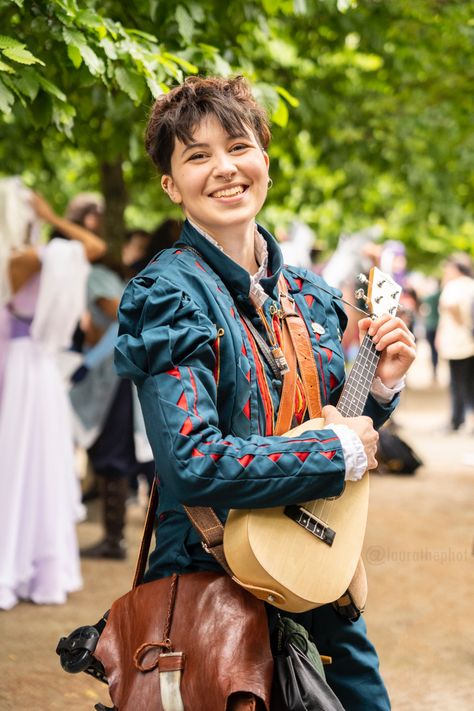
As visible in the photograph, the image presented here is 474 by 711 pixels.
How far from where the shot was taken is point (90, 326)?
781 centimetres

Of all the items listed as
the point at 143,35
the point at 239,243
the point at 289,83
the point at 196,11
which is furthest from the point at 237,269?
the point at 289,83

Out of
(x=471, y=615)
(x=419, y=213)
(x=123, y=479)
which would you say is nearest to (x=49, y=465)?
(x=123, y=479)

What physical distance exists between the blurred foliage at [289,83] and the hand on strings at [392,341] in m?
1.41

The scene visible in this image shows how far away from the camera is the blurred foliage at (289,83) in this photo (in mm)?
4043

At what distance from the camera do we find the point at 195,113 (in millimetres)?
2719

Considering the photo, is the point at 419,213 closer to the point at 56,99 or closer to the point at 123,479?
the point at 123,479

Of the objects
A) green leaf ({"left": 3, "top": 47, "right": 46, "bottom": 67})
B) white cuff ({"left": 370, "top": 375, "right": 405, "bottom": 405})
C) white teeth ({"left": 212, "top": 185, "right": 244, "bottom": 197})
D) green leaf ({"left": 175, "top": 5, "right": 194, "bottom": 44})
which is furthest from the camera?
green leaf ({"left": 175, "top": 5, "right": 194, "bottom": 44})

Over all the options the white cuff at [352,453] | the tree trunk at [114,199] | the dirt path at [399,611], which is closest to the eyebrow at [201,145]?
the white cuff at [352,453]

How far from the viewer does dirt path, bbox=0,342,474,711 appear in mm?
4957

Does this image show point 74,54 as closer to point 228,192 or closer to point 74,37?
point 74,37

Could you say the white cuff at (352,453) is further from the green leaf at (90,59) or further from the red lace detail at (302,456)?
the green leaf at (90,59)

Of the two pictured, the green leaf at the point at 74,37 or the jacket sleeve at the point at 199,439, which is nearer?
the jacket sleeve at the point at 199,439

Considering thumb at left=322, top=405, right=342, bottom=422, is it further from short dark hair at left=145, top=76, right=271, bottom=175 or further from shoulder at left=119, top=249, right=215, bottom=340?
short dark hair at left=145, top=76, right=271, bottom=175

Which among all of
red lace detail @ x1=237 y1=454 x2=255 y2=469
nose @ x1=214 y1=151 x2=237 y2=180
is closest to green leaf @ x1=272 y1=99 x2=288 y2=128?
nose @ x1=214 y1=151 x2=237 y2=180
